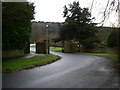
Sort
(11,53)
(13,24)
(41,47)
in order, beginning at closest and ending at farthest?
(13,24), (11,53), (41,47)

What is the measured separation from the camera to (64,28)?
24.3 m

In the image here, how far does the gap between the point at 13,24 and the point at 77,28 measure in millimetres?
14280

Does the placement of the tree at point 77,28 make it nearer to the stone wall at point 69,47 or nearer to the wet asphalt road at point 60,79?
the stone wall at point 69,47

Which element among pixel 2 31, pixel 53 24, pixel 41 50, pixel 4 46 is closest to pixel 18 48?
pixel 4 46

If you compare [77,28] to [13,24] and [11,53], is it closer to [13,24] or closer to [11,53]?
[11,53]

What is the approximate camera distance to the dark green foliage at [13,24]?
10.2 metres

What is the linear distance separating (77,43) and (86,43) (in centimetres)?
249

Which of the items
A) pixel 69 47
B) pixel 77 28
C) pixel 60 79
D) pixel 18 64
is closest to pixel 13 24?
pixel 18 64

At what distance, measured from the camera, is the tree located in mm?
22953

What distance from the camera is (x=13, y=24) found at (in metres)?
11.1

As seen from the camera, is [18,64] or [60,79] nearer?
[60,79]

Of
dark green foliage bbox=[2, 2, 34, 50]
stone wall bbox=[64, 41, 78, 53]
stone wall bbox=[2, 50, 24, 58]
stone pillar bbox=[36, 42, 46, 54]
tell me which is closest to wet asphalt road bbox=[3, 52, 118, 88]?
dark green foliage bbox=[2, 2, 34, 50]

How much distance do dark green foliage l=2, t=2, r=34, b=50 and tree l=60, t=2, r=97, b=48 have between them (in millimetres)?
10846

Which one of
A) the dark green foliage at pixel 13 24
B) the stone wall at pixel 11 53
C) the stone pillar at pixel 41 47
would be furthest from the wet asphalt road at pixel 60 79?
the stone pillar at pixel 41 47
